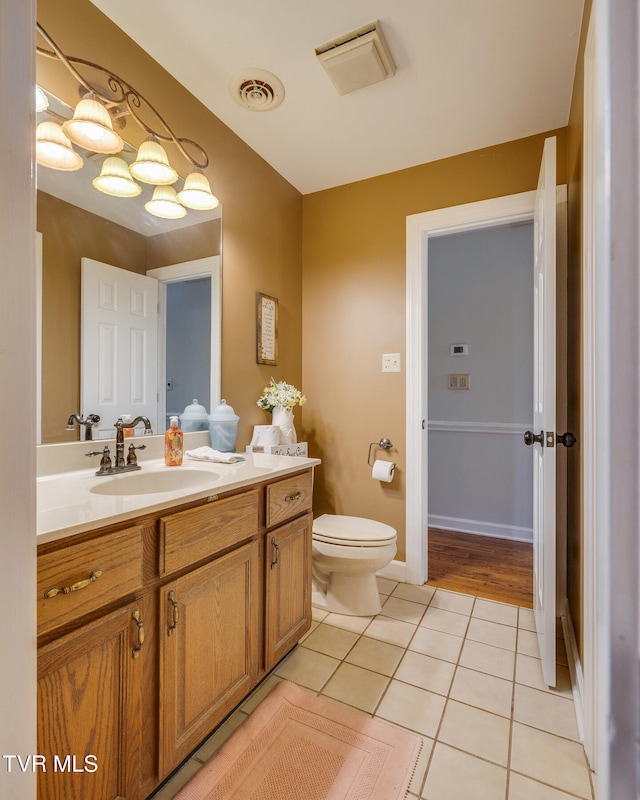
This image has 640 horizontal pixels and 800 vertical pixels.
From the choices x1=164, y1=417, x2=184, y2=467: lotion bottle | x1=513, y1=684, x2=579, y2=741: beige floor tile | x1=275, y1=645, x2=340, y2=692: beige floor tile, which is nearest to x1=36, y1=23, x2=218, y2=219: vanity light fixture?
x1=164, y1=417, x2=184, y2=467: lotion bottle

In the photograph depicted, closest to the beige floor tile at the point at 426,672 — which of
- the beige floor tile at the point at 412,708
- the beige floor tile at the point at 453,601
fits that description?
the beige floor tile at the point at 412,708

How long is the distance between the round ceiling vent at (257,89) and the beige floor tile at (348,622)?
250 centimetres

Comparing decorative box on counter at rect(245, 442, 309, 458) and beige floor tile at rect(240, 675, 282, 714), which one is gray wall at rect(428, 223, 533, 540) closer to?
decorative box on counter at rect(245, 442, 309, 458)

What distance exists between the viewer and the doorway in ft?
9.94

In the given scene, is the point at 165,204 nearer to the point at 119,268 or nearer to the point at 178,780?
the point at 119,268

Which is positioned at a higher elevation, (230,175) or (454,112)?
(454,112)

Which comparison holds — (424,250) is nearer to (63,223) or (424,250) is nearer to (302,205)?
(302,205)

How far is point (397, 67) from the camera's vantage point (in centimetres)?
171

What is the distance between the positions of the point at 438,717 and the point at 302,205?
9.36 ft

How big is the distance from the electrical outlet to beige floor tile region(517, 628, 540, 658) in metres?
1.47

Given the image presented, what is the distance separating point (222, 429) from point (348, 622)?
3.69 feet

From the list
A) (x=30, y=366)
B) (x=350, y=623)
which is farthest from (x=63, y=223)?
(x=350, y=623)

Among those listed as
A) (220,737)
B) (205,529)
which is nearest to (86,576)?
(205,529)

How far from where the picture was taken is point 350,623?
1.95 m
